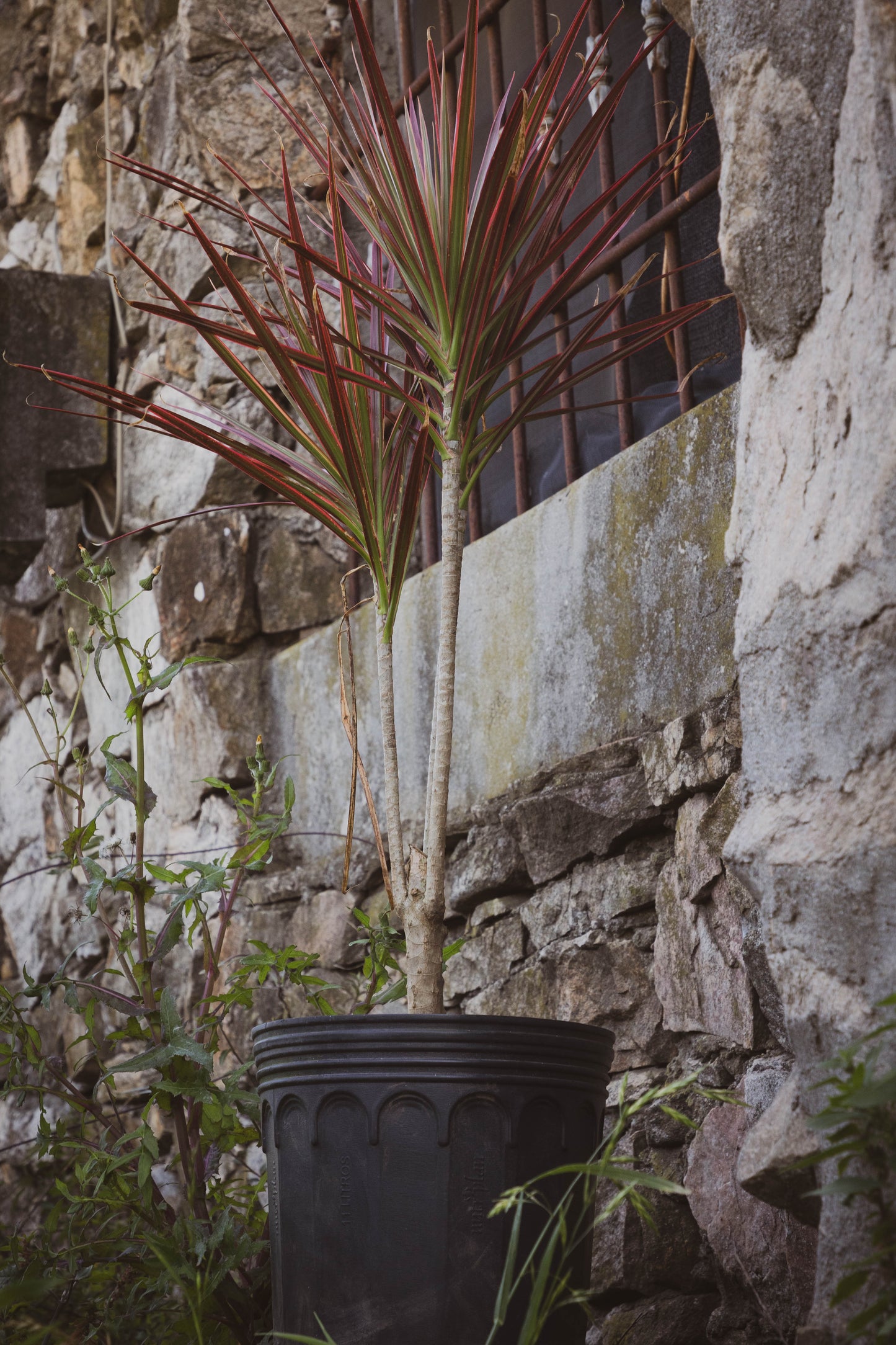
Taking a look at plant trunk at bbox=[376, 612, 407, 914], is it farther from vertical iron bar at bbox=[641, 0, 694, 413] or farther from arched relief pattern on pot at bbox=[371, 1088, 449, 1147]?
vertical iron bar at bbox=[641, 0, 694, 413]

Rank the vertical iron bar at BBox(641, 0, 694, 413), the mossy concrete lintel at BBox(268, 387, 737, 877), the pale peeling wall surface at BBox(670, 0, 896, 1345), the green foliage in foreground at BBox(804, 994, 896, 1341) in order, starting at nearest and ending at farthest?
the green foliage in foreground at BBox(804, 994, 896, 1341)
the pale peeling wall surface at BBox(670, 0, 896, 1345)
the mossy concrete lintel at BBox(268, 387, 737, 877)
the vertical iron bar at BBox(641, 0, 694, 413)

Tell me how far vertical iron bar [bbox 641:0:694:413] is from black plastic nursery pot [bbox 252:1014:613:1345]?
928 mm

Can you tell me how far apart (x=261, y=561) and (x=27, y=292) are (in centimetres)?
94

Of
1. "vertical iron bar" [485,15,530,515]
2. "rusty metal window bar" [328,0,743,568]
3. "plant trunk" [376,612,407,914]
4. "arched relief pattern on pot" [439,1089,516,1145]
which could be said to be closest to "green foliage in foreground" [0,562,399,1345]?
"plant trunk" [376,612,407,914]

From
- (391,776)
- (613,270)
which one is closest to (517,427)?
(613,270)

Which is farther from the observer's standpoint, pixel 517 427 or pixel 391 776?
pixel 517 427

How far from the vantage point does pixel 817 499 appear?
1.02m

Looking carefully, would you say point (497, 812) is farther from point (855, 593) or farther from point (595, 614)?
point (855, 593)

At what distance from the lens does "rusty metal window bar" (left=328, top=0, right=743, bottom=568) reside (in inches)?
71.9

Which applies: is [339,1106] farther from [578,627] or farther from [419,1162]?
[578,627]

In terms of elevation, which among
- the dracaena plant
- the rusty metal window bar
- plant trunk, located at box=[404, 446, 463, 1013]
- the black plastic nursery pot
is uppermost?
the rusty metal window bar

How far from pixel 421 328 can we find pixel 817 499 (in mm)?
634

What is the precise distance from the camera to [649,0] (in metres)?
1.85

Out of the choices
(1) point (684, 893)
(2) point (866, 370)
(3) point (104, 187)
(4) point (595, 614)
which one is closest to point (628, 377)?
(4) point (595, 614)
